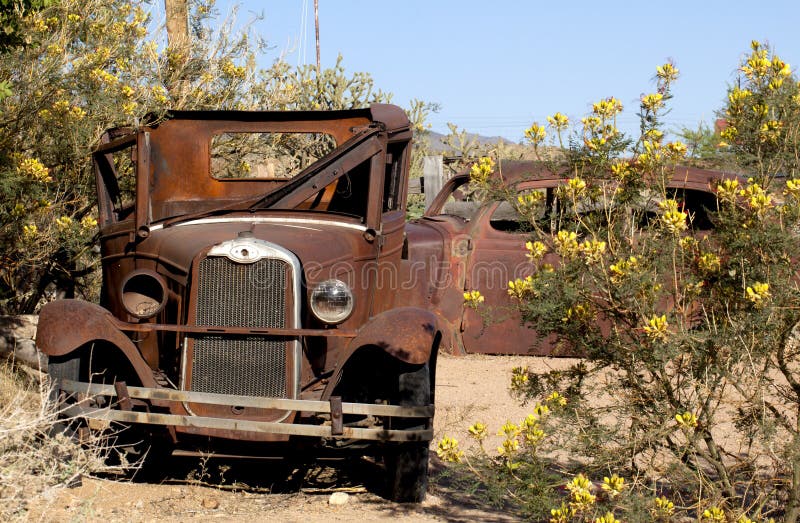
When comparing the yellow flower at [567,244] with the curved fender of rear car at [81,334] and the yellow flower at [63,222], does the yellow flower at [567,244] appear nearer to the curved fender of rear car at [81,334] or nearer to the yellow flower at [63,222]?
the curved fender of rear car at [81,334]

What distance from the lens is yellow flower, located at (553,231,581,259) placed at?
4.23 metres

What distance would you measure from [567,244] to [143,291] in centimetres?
259

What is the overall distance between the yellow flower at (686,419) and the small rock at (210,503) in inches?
94.8

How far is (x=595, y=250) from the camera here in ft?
13.8

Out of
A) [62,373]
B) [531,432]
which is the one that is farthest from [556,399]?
[62,373]

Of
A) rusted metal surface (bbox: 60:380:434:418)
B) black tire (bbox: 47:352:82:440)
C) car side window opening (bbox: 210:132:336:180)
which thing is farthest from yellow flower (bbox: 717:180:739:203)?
car side window opening (bbox: 210:132:336:180)

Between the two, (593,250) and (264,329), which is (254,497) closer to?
(264,329)

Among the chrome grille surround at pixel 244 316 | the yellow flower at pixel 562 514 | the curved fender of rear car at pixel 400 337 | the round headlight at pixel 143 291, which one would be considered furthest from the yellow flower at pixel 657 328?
the round headlight at pixel 143 291

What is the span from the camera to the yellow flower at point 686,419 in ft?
13.1

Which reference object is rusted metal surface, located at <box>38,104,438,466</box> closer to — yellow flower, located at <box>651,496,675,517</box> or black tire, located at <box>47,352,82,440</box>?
black tire, located at <box>47,352,82,440</box>

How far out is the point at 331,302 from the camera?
520cm

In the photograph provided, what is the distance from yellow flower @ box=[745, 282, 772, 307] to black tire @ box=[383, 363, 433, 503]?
1.79m

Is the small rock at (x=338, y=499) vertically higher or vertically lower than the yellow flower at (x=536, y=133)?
lower

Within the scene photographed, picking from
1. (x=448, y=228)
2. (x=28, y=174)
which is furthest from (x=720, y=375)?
(x=448, y=228)
